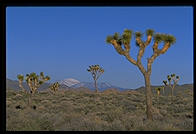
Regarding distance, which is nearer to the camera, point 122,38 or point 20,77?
point 122,38

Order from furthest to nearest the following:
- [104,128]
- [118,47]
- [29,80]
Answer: [29,80] < [118,47] < [104,128]

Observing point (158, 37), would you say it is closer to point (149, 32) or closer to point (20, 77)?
point (149, 32)

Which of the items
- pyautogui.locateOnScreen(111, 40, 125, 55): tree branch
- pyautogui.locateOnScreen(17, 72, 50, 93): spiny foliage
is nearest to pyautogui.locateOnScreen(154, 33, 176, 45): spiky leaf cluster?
pyautogui.locateOnScreen(111, 40, 125, 55): tree branch

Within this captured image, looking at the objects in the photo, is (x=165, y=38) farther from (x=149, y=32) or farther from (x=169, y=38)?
(x=149, y=32)

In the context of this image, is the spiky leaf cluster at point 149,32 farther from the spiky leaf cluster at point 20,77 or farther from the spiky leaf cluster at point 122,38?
the spiky leaf cluster at point 20,77

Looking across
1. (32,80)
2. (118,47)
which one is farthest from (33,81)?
Result: (118,47)

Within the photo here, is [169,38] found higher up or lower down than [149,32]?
lower down

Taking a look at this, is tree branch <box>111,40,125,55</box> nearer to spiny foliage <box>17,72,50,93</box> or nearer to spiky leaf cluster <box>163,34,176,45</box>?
spiky leaf cluster <box>163,34,176,45</box>

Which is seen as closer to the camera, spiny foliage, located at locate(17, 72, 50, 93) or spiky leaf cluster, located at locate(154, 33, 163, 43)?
spiky leaf cluster, located at locate(154, 33, 163, 43)
